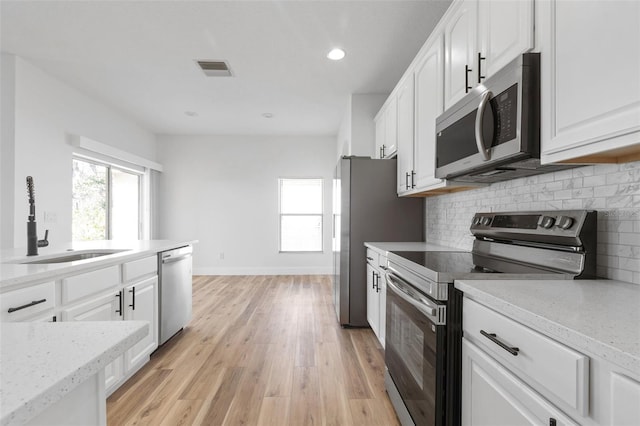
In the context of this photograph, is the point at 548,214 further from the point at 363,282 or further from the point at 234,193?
the point at 234,193

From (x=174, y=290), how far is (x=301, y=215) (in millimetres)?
3413

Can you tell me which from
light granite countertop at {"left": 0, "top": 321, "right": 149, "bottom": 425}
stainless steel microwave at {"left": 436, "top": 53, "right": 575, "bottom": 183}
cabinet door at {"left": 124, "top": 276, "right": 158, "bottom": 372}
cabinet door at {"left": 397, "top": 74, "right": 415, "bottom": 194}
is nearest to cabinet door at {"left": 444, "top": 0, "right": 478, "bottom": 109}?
stainless steel microwave at {"left": 436, "top": 53, "right": 575, "bottom": 183}

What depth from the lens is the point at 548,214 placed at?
1384mm

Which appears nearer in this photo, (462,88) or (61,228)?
(462,88)

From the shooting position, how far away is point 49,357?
0.50 metres

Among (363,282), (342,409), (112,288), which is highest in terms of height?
(112,288)

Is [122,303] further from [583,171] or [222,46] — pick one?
[583,171]

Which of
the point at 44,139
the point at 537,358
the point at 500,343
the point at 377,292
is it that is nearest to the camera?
the point at 537,358

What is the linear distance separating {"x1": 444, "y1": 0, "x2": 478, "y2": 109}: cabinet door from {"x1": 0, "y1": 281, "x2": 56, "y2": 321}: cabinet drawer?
2.32 metres

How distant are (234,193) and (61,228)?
2.73 meters

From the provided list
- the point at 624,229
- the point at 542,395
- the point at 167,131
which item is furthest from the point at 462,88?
the point at 167,131

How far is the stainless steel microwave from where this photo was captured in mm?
1215

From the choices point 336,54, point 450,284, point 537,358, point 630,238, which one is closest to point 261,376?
point 450,284

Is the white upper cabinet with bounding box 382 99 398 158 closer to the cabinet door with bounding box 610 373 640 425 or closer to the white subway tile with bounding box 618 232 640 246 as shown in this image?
the white subway tile with bounding box 618 232 640 246
